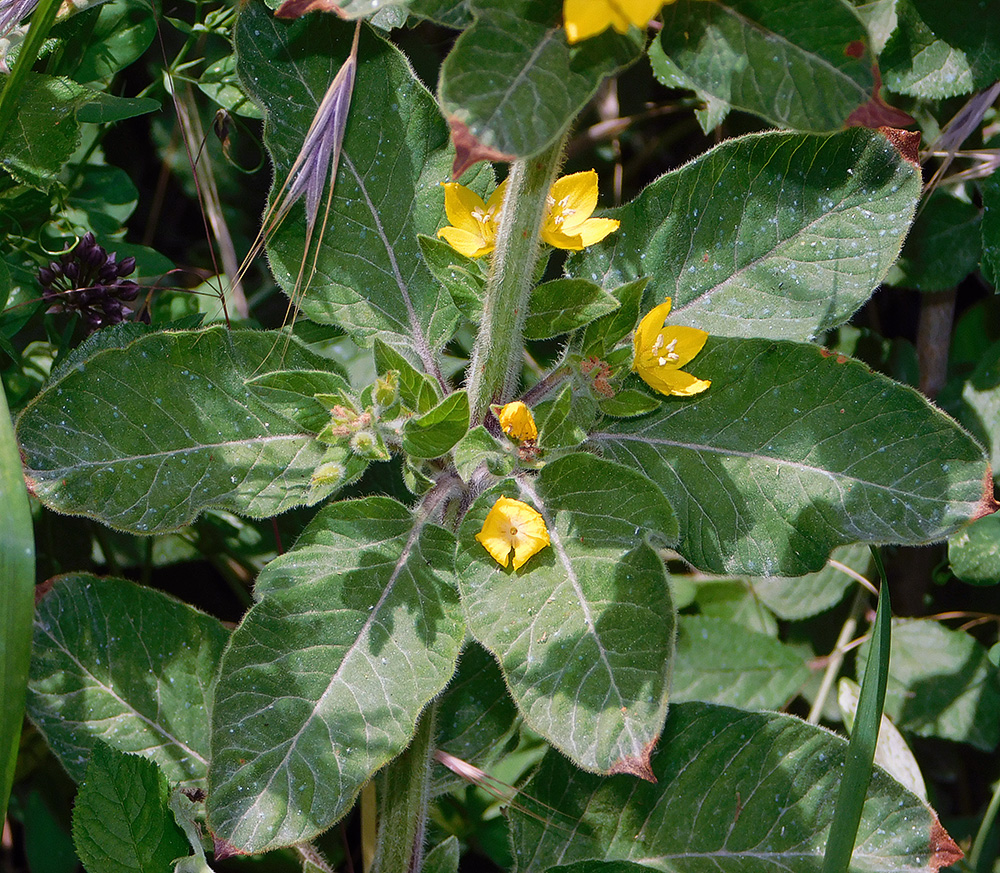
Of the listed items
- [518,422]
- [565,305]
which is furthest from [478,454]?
[565,305]

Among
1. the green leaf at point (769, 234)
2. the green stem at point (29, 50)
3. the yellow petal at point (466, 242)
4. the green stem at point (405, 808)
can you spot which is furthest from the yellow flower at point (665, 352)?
the green stem at point (29, 50)

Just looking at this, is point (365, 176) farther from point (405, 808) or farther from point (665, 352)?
point (405, 808)

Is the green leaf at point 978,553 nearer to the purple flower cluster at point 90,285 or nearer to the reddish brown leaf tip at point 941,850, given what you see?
the reddish brown leaf tip at point 941,850

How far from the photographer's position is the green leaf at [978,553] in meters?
1.76

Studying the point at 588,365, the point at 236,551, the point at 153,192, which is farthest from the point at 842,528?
the point at 153,192

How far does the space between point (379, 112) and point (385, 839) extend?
3.98 ft

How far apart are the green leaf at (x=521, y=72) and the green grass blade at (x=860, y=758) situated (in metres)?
0.84

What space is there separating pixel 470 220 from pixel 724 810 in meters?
1.05

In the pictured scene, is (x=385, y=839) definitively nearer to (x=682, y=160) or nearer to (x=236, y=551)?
(x=236, y=551)

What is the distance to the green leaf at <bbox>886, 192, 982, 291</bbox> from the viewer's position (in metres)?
2.01

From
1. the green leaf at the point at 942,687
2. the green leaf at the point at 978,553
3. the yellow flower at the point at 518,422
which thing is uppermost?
the yellow flower at the point at 518,422

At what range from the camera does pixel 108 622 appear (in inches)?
64.6

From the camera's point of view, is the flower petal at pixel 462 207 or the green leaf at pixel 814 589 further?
the green leaf at pixel 814 589

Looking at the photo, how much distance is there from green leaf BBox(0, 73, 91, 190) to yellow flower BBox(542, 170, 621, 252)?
839 millimetres
